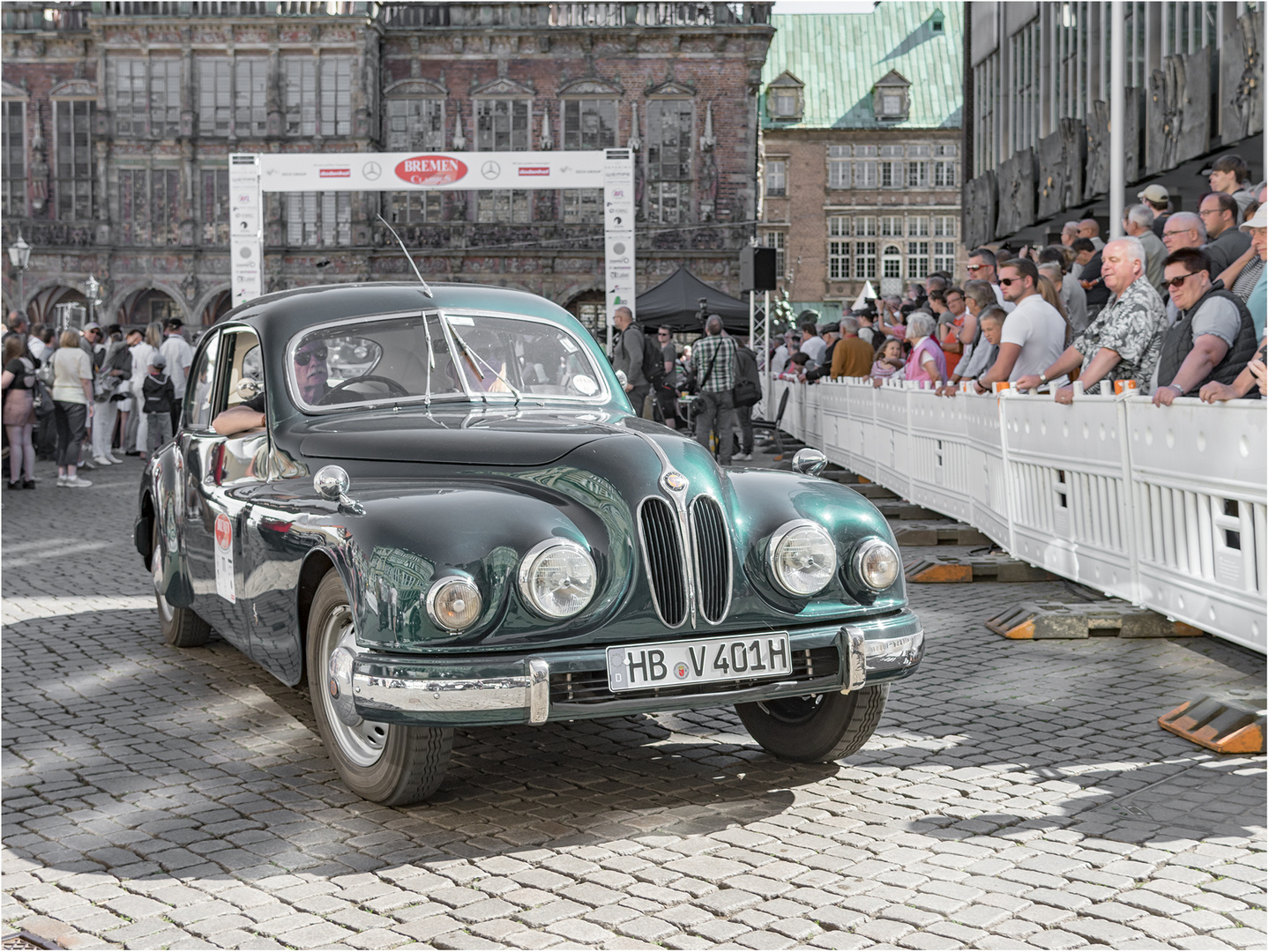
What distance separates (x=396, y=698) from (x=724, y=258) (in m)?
47.0

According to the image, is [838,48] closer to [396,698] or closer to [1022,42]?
[1022,42]

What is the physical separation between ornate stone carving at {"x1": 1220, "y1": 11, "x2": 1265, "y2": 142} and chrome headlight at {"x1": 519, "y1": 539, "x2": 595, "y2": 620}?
1524 centimetres

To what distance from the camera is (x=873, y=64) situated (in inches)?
2945

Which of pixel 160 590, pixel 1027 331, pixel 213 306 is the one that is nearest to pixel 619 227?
pixel 1027 331

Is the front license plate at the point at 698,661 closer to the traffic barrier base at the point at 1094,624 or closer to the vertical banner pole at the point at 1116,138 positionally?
the traffic barrier base at the point at 1094,624

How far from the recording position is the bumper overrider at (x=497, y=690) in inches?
162

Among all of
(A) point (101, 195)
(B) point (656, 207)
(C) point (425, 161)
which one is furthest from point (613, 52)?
(C) point (425, 161)

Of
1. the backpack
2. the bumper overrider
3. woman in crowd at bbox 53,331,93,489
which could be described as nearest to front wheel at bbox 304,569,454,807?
the bumper overrider

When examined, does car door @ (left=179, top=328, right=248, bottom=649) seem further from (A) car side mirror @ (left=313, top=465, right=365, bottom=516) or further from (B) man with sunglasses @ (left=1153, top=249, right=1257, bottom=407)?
(B) man with sunglasses @ (left=1153, top=249, right=1257, bottom=407)

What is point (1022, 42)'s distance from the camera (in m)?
32.6

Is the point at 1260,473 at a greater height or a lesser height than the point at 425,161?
lesser

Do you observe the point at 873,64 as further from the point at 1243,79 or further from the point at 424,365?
the point at 424,365

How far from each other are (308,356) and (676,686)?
93.7 inches

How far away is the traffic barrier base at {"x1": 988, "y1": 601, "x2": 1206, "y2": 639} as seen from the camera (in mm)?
7264
